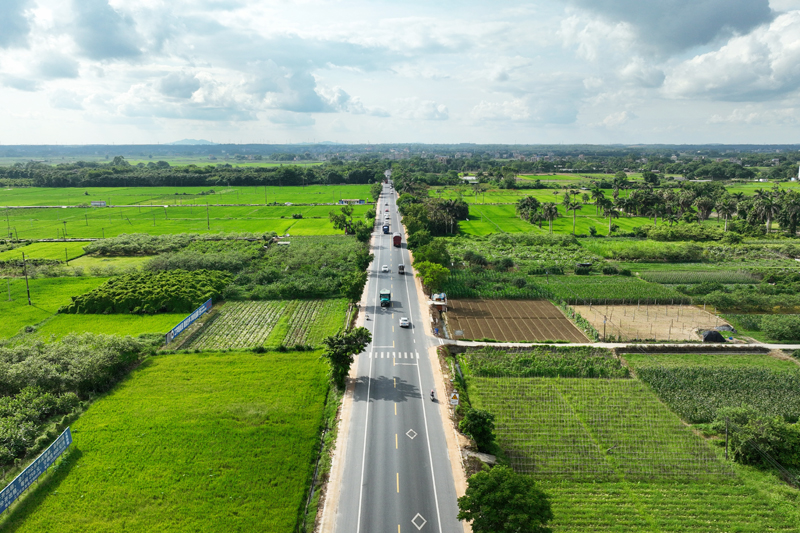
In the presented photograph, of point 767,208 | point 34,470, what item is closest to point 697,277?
point 767,208

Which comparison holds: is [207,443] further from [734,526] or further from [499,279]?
[499,279]

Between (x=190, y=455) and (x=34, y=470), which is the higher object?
(x=34, y=470)

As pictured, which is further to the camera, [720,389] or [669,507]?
[720,389]

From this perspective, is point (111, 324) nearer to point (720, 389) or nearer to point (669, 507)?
point (669, 507)

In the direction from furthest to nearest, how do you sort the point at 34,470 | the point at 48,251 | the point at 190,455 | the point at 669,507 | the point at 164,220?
the point at 164,220 < the point at 48,251 < the point at 190,455 < the point at 34,470 < the point at 669,507

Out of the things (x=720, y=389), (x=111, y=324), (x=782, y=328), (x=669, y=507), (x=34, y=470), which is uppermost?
(x=782, y=328)

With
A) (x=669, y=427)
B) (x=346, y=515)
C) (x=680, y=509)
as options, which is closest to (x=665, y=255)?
(x=669, y=427)

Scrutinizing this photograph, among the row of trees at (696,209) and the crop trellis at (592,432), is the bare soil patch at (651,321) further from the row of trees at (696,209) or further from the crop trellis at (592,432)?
the row of trees at (696,209)

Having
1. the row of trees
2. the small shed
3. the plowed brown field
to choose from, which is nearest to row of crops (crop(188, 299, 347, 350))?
the plowed brown field

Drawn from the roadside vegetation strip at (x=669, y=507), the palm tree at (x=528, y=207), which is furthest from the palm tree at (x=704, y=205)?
the roadside vegetation strip at (x=669, y=507)
